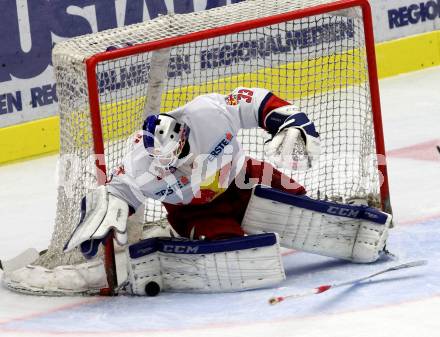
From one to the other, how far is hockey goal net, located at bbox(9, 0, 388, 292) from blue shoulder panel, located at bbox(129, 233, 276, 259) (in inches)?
11.5

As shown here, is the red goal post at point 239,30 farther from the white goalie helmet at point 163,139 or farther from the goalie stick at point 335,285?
the goalie stick at point 335,285

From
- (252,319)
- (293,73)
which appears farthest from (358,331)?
(293,73)

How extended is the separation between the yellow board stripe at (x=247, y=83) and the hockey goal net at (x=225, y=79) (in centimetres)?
1

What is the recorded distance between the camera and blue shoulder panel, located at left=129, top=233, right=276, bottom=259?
434 cm

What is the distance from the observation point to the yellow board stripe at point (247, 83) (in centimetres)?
551

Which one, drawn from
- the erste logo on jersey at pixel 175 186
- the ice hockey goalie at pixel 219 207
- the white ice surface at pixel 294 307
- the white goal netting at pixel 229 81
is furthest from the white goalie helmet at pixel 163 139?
the white ice surface at pixel 294 307

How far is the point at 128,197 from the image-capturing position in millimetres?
4469

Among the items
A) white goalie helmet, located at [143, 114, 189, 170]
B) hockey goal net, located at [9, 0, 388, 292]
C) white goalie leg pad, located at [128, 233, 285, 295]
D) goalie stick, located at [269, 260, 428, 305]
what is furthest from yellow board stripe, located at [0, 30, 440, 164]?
goalie stick, located at [269, 260, 428, 305]

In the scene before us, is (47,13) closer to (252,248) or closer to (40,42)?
(40,42)

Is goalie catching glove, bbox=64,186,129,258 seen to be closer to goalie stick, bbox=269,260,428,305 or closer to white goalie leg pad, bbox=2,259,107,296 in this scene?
white goalie leg pad, bbox=2,259,107,296

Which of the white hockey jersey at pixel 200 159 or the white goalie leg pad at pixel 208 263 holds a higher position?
the white hockey jersey at pixel 200 159

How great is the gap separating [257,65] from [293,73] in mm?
341

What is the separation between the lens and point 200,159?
4508mm

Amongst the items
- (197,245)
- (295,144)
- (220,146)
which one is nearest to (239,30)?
(220,146)
